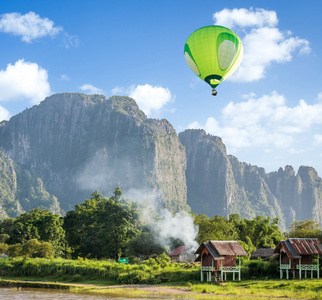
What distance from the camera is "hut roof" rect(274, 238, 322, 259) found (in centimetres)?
3544

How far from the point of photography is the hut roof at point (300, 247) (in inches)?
1395

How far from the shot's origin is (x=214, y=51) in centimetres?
2789

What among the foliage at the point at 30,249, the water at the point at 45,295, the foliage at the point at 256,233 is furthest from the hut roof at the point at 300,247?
the foliage at the point at 256,233

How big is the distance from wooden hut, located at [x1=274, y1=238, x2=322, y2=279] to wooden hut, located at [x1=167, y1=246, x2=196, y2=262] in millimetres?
16301

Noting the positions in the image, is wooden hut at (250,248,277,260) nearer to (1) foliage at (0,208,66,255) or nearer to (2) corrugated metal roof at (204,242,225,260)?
(2) corrugated metal roof at (204,242,225,260)

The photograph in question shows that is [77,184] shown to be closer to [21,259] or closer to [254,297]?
[21,259]

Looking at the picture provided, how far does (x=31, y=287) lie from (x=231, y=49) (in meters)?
24.0

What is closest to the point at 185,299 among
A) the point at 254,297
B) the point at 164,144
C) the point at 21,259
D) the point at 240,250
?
the point at 254,297

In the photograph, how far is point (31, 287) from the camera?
119 ft

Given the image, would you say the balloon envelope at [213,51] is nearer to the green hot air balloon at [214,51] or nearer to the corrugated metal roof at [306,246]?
the green hot air balloon at [214,51]

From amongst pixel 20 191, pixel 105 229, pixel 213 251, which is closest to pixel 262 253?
pixel 213 251

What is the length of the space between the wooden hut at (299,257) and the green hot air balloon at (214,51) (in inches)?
606

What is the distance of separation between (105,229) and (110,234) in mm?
1038

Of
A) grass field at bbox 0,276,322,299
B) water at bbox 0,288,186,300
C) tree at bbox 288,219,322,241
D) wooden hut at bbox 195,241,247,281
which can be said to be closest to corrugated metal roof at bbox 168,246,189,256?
tree at bbox 288,219,322,241
